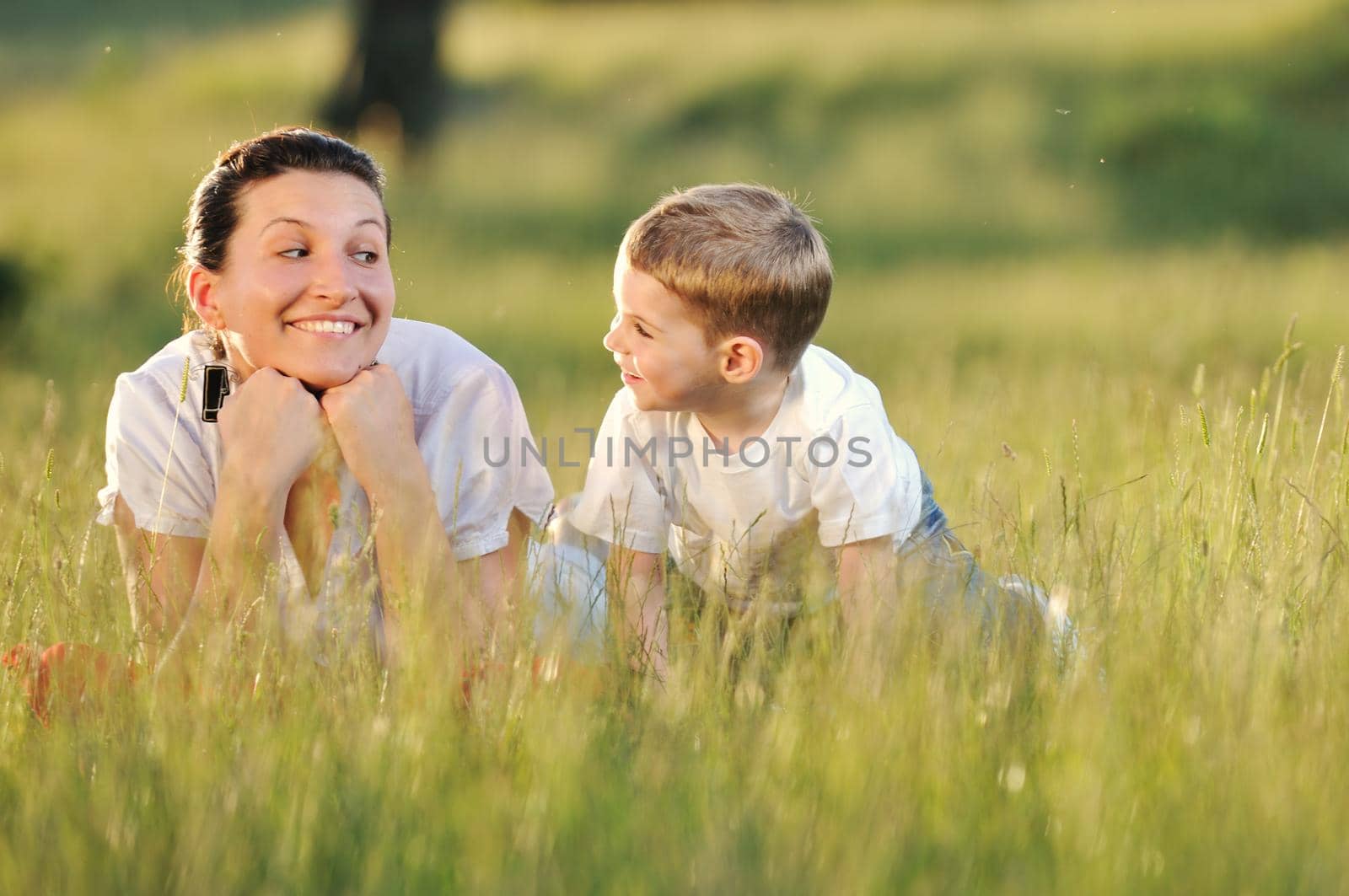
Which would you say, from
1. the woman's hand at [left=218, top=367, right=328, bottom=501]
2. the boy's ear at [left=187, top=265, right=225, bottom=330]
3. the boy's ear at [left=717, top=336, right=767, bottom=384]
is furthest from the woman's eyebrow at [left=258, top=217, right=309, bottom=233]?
the boy's ear at [left=717, top=336, right=767, bottom=384]

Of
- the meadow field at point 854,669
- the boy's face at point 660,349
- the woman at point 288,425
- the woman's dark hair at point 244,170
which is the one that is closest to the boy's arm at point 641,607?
the meadow field at point 854,669

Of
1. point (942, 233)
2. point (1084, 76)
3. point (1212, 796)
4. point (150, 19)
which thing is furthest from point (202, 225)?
point (150, 19)

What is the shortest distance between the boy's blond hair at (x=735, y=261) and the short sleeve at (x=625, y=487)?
0.34m

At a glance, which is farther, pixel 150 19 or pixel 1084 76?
pixel 150 19

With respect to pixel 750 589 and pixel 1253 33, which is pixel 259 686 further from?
pixel 1253 33

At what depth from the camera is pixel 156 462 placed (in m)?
3.13

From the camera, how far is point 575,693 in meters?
2.49

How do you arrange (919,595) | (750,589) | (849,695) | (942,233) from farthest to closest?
1. (942,233)
2. (750,589)
3. (919,595)
4. (849,695)

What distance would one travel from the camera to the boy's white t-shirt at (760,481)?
129 inches

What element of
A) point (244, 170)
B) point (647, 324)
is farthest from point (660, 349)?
point (244, 170)

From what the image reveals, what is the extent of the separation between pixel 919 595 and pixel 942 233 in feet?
39.2

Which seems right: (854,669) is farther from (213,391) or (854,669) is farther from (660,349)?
(213,391)

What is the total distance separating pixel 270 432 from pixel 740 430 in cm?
106

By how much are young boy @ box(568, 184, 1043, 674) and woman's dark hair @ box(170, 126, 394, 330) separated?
68cm
